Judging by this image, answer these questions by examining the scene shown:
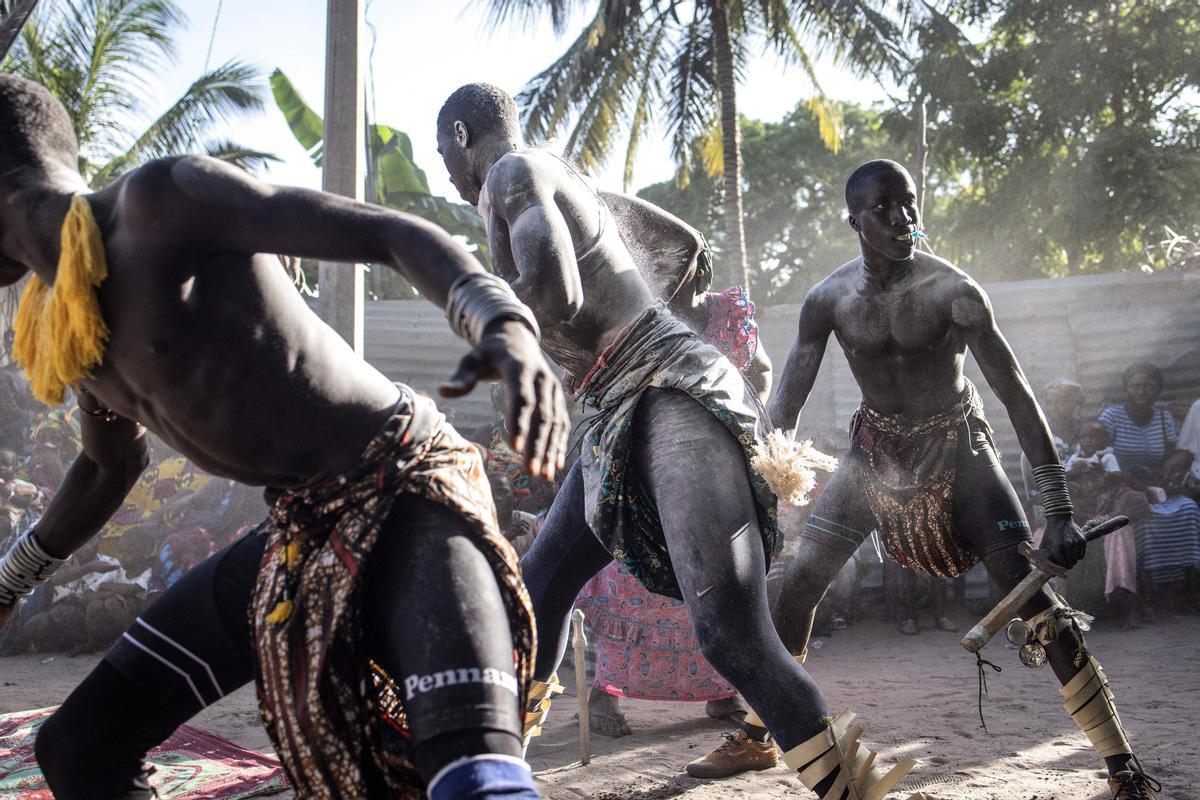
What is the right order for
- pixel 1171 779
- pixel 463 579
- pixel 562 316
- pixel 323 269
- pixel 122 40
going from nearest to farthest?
pixel 463 579 → pixel 562 316 → pixel 1171 779 → pixel 323 269 → pixel 122 40

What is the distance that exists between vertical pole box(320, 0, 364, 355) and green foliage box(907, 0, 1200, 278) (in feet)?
37.4

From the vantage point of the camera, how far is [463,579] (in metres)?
1.76

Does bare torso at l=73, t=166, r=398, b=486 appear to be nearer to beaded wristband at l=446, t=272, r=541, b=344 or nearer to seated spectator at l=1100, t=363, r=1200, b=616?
beaded wristband at l=446, t=272, r=541, b=344

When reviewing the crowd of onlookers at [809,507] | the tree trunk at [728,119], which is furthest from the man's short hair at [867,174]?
the tree trunk at [728,119]

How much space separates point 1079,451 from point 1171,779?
18.2 ft

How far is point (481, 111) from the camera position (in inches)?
122

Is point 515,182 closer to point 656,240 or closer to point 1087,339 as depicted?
point 656,240

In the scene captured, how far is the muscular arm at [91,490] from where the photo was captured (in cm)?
234

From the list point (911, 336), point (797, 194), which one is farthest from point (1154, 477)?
point (797, 194)

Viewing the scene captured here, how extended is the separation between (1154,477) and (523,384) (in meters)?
8.50

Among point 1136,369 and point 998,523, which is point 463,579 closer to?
point 998,523

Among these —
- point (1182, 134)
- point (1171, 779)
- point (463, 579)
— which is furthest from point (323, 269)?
point (1182, 134)

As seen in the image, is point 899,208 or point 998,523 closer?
point 998,523

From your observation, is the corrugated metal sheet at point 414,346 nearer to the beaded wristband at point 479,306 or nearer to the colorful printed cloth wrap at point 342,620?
the colorful printed cloth wrap at point 342,620
